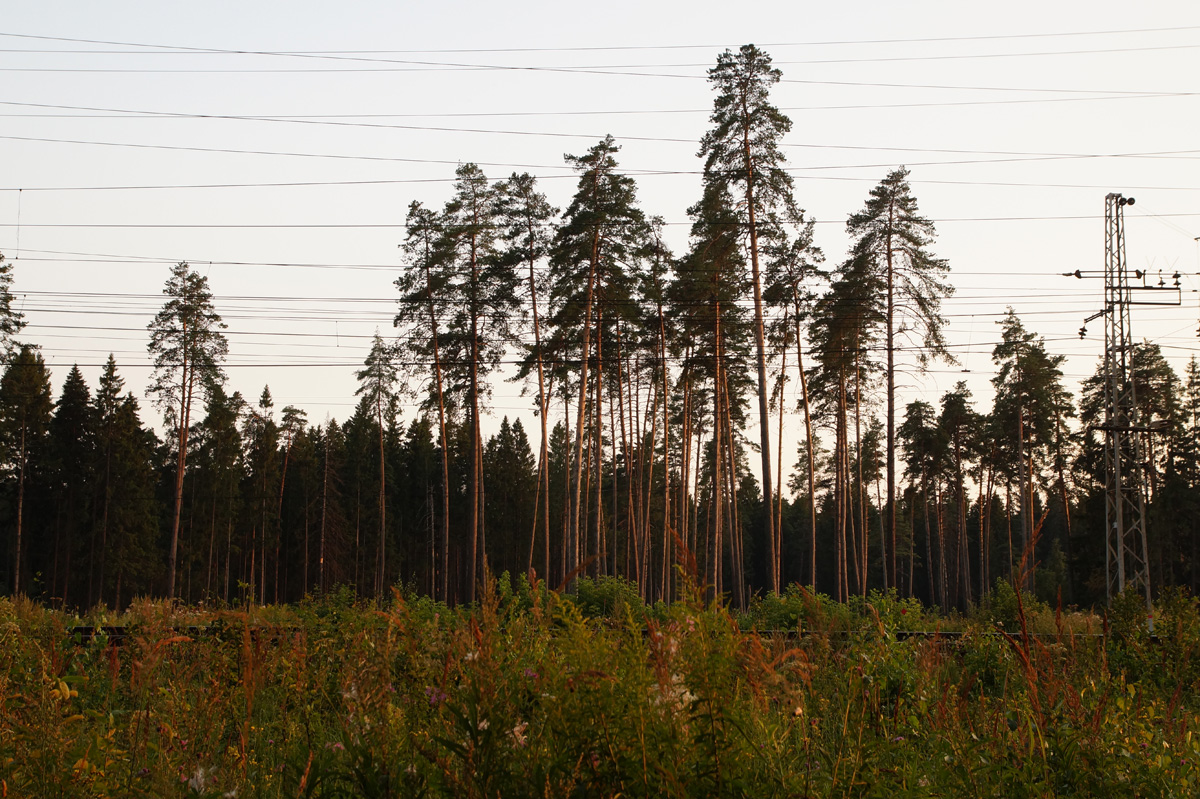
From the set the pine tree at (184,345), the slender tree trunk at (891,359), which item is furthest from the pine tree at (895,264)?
the pine tree at (184,345)

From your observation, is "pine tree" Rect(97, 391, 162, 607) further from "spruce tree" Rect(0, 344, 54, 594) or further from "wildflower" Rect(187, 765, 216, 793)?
"wildflower" Rect(187, 765, 216, 793)

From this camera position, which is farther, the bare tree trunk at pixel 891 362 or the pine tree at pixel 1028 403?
the pine tree at pixel 1028 403

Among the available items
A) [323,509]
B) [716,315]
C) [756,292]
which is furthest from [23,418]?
[756,292]

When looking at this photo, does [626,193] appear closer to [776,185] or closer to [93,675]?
[776,185]

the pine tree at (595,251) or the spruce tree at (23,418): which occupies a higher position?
the pine tree at (595,251)

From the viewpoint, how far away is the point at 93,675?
21.5 ft

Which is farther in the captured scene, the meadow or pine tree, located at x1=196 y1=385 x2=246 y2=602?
pine tree, located at x1=196 y1=385 x2=246 y2=602

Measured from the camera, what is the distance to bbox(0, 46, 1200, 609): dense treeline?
2803 centimetres

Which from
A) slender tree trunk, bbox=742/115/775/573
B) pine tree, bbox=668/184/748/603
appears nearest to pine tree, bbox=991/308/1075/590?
pine tree, bbox=668/184/748/603

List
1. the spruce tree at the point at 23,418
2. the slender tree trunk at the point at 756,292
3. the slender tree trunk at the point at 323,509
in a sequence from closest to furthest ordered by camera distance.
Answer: the slender tree trunk at the point at 756,292, the spruce tree at the point at 23,418, the slender tree trunk at the point at 323,509

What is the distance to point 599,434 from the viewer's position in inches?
1149

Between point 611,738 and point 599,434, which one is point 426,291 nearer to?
point 599,434

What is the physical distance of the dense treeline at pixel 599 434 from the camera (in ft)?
92.0

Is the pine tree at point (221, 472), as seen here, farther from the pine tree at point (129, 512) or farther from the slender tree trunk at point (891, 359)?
the slender tree trunk at point (891, 359)
